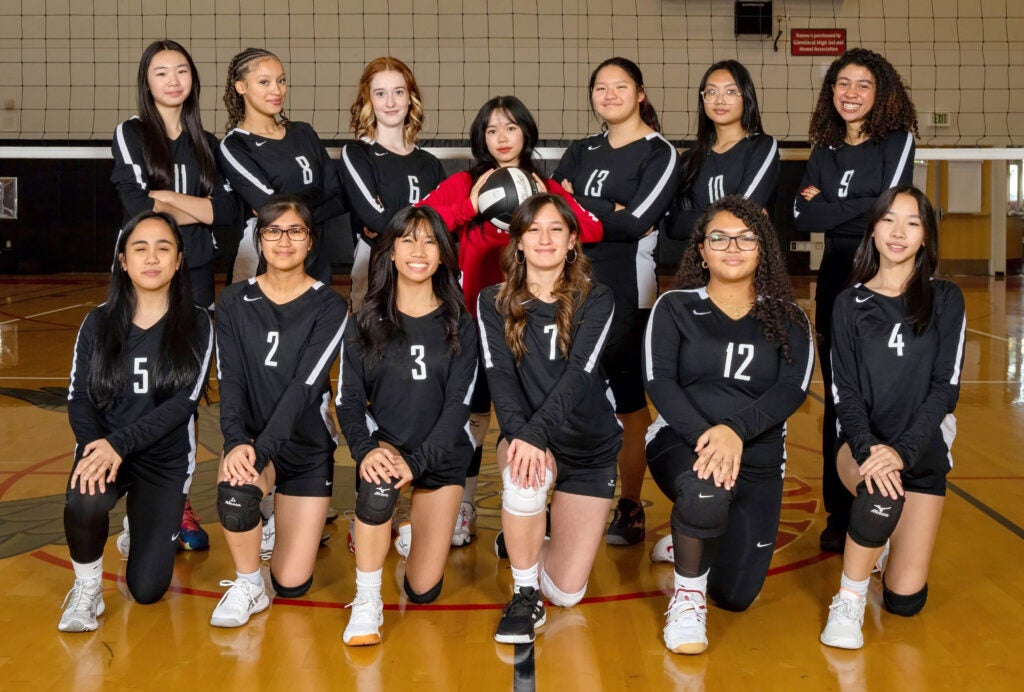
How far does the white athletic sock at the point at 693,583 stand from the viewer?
114 inches

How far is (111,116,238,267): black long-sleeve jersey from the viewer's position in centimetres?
362

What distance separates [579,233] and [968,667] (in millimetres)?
1580

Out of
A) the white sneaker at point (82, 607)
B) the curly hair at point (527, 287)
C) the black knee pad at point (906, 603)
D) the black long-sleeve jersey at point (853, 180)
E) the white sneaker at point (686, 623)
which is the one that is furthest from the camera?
the black long-sleeve jersey at point (853, 180)

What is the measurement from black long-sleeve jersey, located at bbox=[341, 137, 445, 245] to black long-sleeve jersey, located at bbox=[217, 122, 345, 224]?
0.30 feet

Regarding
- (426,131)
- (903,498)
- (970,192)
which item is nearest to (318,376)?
(903,498)

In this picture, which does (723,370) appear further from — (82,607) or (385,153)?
(82,607)

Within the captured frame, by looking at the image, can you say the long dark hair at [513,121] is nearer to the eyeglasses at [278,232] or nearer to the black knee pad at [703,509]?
the eyeglasses at [278,232]

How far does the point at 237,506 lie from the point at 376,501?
39 centimetres

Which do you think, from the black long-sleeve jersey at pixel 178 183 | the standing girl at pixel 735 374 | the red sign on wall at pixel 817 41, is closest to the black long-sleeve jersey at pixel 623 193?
the standing girl at pixel 735 374

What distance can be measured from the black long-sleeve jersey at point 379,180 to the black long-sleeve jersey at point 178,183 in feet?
1.43

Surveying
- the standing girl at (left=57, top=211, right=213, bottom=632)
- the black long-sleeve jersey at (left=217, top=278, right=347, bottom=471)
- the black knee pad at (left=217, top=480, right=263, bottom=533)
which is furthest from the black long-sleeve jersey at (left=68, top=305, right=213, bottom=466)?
the black knee pad at (left=217, top=480, right=263, bottom=533)

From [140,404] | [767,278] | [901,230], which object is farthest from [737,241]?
[140,404]

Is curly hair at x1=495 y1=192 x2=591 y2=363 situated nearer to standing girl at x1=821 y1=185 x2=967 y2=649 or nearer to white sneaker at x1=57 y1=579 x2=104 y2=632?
standing girl at x1=821 y1=185 x2=967 y2=649

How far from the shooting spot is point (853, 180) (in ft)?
12.0
